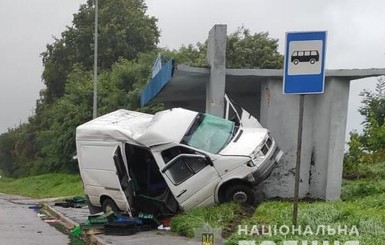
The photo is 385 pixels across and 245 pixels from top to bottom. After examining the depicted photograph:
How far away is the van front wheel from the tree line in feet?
58.3

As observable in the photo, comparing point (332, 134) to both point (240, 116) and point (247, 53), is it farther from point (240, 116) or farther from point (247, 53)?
point (247, 53)

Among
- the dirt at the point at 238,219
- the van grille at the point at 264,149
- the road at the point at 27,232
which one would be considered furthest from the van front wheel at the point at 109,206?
the van grille at the point at 264,149

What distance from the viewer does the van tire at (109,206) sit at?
12.8 metres

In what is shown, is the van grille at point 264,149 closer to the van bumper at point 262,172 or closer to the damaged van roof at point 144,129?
the van bumper at point 262,172

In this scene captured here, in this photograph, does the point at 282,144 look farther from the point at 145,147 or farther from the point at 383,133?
the point at 383,133

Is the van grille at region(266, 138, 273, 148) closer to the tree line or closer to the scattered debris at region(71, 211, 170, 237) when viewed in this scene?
the scattered debris at region(71, 211, 170, 237)

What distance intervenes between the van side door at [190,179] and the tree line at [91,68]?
742 inches

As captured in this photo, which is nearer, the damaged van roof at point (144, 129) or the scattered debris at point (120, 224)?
the scattered debris at point (120, 224)

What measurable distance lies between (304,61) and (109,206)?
7.06m

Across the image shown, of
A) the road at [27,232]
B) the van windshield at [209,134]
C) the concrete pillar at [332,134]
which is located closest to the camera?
the road at [27,232]

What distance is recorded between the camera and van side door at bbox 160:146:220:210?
11.5 meters

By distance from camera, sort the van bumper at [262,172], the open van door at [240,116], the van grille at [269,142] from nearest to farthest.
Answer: the van bumper at [262,172]
the van grille at [269,142]
the open van door at [240,116]

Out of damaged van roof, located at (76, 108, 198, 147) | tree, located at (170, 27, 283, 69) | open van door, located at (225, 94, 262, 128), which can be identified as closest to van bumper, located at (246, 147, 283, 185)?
open van door, located at (225, 94, 262, 128)

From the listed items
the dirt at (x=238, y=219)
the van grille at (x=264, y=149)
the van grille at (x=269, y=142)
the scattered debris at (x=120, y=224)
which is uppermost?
the van grille at (x=269, y=142)
